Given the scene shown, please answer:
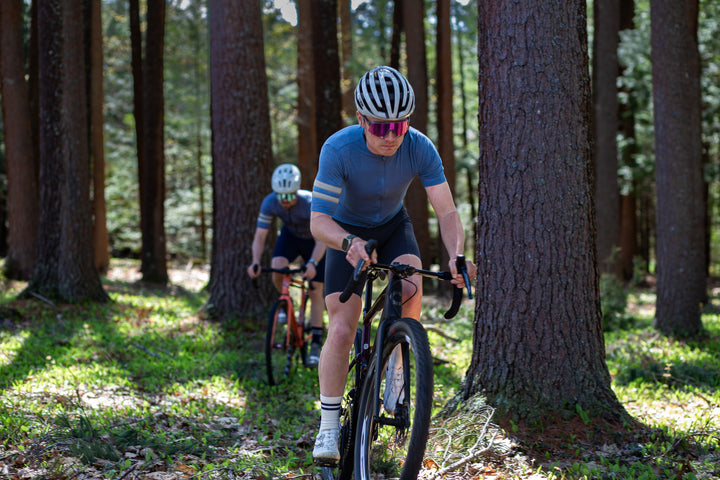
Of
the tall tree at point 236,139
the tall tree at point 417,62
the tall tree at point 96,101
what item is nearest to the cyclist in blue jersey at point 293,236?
the tall tree at point 236,139

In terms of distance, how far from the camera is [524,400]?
458 cm

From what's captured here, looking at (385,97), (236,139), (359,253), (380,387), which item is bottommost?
(380,387)

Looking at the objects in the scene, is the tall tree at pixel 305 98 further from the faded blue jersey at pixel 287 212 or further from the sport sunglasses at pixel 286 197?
the sport sunglasses at pixel 286 197

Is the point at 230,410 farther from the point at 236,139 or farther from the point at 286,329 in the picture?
the point at 236,139

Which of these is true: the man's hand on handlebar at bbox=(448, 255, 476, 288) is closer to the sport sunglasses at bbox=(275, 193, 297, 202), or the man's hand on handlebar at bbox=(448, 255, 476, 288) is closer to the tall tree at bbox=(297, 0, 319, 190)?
the sport sunglasses at bbox=(275, 193, 297, 202)

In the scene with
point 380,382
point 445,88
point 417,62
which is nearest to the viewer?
point 380,382

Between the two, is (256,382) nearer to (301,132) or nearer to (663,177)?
(663,177)

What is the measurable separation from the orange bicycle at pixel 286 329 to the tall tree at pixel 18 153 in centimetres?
953

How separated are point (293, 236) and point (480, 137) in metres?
3.26

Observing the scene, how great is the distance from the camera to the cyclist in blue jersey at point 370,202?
3.42 meters

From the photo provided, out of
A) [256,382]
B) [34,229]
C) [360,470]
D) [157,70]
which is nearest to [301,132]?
[157,70]

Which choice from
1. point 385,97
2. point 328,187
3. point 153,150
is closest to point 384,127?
point 385,97

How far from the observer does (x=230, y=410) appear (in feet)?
19.4

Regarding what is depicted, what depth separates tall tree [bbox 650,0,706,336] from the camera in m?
9.19
